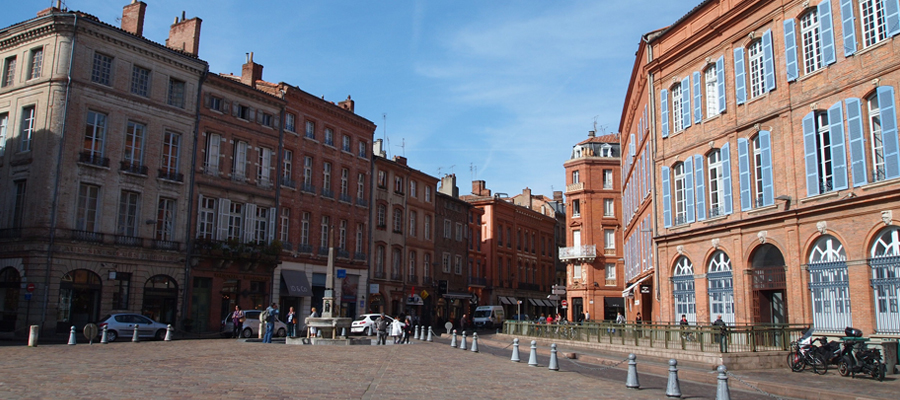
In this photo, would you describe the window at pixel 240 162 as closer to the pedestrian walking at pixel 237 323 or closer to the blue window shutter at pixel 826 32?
the pedestrian walking at pixel 237 323

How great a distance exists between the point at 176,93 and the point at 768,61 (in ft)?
88.6

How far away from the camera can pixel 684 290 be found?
28.0m

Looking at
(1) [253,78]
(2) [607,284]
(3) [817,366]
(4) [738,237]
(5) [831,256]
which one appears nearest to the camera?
(3) [817,366]

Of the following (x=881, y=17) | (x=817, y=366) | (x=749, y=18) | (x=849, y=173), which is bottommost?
(x=817, y=366)

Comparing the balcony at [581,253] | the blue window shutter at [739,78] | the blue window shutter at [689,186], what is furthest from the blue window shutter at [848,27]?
the balcony at [581,253]

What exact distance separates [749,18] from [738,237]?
764 centimetres

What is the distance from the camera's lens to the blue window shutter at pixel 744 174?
79.4 feet

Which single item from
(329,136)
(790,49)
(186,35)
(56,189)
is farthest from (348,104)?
(790,49)

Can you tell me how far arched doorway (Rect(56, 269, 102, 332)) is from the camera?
2925cm

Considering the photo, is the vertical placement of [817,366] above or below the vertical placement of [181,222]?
below

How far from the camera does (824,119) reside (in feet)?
70.3

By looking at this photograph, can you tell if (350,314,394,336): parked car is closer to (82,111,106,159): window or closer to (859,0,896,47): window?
(82,111,106,159): window

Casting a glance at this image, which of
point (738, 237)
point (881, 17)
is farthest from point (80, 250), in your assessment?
point (881, 17)

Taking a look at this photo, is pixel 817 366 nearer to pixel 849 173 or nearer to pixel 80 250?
pixel 849 173
